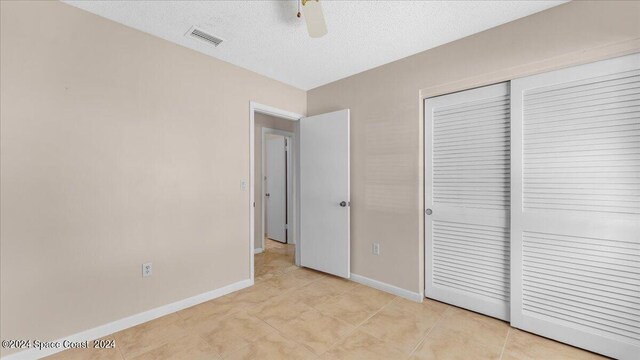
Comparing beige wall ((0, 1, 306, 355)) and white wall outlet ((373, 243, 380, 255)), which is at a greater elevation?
beige wall ((0, 1, 306, 355))

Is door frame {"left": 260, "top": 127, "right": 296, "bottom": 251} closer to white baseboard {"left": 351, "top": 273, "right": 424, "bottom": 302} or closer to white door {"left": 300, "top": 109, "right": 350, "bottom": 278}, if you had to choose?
white door {"left": 300, "top": 109, "right": 350, "bottom": 278}

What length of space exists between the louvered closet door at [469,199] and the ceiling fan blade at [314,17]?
1384 mm

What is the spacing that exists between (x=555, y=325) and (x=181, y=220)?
3.12m

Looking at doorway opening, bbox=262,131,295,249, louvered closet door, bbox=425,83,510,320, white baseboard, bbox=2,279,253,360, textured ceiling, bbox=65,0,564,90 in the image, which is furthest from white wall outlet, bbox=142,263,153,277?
louvered closet door, bbox=425,83,510,320

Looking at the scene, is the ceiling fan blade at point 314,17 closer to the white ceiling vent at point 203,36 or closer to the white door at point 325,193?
the white ceiling vent at point 203,36

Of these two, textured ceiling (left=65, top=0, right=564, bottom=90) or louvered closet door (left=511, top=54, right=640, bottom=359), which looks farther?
textured ceiling (left=65, top=0, right=564, bottom=90)

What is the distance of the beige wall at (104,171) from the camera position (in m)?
1.69

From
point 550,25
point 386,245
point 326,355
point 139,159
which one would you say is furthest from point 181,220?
point 550,25

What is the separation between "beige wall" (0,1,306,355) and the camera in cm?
169

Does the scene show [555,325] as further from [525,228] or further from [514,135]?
[514,135]

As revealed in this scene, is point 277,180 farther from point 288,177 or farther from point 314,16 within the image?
point 314,16

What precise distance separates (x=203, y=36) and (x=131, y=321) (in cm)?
243

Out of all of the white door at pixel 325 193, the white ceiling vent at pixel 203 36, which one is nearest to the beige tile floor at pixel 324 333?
the white door at pixel 325 193

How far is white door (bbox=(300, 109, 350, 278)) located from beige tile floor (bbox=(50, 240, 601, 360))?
1.87 ft
